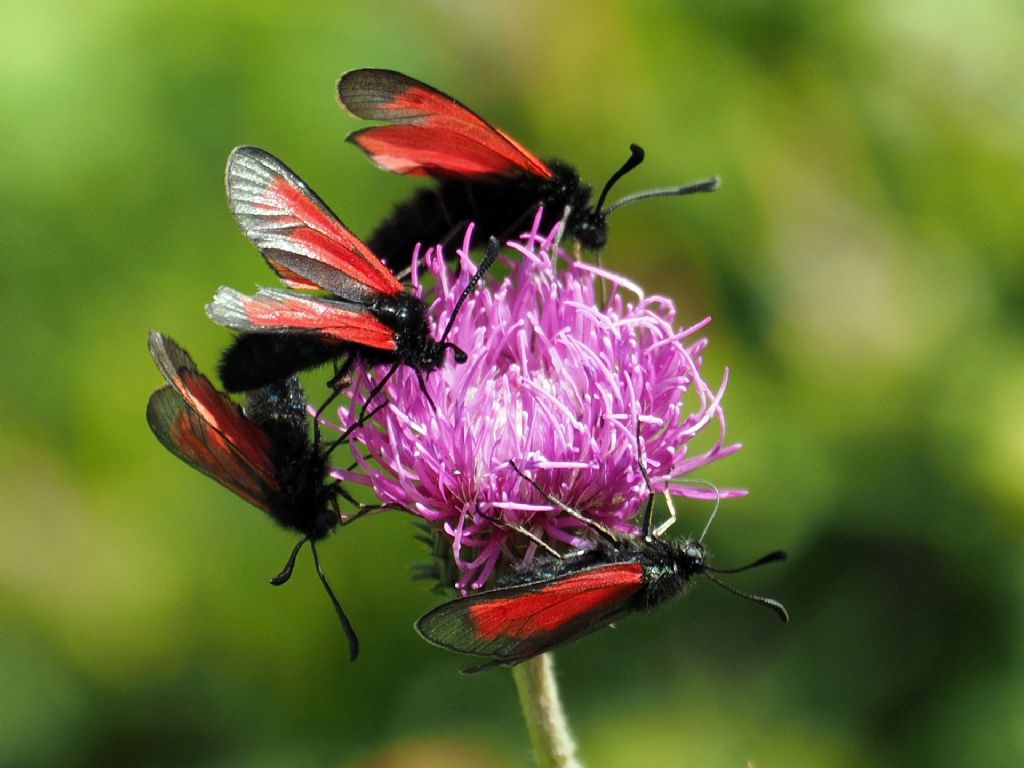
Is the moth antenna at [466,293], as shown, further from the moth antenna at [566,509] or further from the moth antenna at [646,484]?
the moth antenna at [646,484]

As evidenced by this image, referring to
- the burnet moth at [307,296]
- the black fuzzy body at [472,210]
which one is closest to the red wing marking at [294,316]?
the burnet moth at [307,296]

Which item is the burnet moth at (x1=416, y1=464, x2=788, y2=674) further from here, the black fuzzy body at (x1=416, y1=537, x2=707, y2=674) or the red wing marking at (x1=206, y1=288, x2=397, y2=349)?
the red wing marking at (x1=206, y1=288, x2=397, y2=349)

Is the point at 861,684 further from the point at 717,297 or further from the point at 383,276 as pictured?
the point at 383,276

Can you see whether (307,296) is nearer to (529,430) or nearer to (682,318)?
(529,430)

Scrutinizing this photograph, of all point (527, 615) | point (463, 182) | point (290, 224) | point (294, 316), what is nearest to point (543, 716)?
point (527, 615)

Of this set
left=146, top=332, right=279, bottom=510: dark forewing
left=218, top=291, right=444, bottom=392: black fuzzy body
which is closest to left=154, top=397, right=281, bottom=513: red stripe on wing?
left=146, top=332, right=279, bottom=510: dark forewing

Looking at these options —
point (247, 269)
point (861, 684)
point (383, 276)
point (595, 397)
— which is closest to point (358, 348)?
point (383, 276)

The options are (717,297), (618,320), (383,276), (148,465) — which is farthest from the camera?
(717,297)
